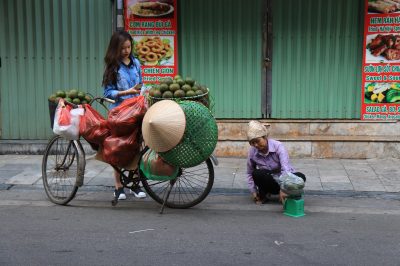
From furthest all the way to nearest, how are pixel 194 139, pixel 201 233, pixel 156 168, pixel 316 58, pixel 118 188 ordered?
pixel 316 58 → pixel 118 188 → pixel 156 168 → pixel 194 139 → pixel 201 233

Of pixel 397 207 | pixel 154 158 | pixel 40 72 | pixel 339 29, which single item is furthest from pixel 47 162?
pixel 339 29

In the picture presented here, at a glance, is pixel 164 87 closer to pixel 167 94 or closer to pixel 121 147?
pixel 167 94

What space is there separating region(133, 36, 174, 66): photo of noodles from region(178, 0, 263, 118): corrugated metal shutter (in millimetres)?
201

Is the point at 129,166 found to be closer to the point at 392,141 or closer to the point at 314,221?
the point at 314,221

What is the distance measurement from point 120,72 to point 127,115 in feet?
2.16

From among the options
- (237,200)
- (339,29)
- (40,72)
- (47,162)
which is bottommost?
(237,200)

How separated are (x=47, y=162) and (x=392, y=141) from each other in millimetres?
5050

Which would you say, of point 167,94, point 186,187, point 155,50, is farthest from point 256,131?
point 155,50

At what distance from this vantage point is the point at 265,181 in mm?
5402

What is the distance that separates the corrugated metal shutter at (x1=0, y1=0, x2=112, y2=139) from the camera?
8.20 meters

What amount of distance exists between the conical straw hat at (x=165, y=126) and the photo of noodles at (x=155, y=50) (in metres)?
3.46

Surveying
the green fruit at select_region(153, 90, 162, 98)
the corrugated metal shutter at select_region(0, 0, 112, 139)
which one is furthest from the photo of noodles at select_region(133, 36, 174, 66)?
the green fruit at select_region(153, 90, 162, 98)

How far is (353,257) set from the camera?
13.1 ft

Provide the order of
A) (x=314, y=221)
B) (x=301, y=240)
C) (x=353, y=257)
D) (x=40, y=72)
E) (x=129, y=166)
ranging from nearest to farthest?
(x=353, y=257) < (x=301, y=240) < (x=314, y=221) < (x=129, y=166) < (x=40, y=72)
